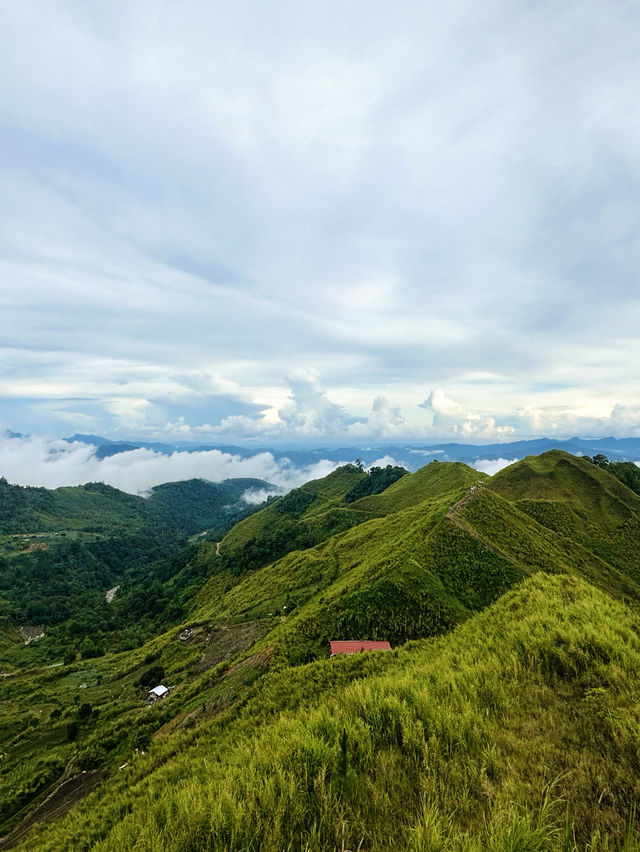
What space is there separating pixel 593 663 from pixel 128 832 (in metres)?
8.90

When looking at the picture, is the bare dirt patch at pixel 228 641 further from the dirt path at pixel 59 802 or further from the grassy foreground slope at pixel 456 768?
the grassy foreground slope at pixel 456 768

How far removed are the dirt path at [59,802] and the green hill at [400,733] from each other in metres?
0.98

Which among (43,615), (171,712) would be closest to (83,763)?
(171,712)

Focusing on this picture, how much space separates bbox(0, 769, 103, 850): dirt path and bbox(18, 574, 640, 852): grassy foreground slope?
28343 millimetres

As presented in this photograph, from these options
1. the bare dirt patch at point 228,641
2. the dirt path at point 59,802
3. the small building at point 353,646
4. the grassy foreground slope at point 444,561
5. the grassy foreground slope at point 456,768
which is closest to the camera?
the grassy foreground slope at point 456,768

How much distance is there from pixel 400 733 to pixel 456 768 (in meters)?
1.15

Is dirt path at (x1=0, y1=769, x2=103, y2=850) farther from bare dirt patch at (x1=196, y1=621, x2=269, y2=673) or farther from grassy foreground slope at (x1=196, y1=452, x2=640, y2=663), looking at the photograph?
bare dirt patch at (x1=196, y1=621, x2=269, y2=673)

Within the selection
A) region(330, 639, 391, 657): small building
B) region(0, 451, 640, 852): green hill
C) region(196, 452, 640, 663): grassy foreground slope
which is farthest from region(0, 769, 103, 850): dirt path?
region(330, 639, 391, 657): small building

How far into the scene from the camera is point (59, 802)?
23703 millimetres

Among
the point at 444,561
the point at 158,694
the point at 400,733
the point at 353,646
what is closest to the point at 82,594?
the point at 158,694

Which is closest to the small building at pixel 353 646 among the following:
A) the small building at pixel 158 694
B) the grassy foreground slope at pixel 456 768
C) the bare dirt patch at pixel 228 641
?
the grassy foreground slope at pixel 456 768

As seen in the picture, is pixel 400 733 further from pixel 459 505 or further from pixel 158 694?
pixel 459 505

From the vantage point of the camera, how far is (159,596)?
376 feet

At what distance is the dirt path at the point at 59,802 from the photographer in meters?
21.9
